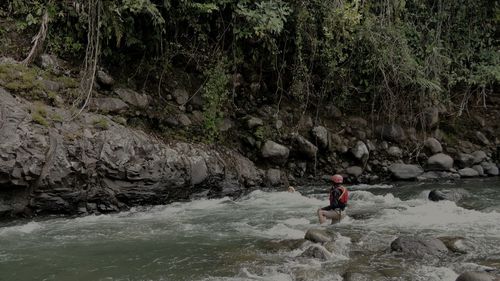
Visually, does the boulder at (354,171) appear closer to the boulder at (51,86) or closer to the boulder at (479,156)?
the boulder at (479,156)

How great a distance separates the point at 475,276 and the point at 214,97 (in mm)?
6681

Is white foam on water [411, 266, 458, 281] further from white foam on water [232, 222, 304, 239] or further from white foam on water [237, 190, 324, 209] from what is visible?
white foam on water [237, 190, 324, 209]

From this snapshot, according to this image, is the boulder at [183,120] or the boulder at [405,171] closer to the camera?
the boulder at [183,120]

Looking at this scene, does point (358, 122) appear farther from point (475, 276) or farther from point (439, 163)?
point (475, 276)

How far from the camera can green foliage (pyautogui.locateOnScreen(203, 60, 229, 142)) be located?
33.9ft

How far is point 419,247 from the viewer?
6.15 metres

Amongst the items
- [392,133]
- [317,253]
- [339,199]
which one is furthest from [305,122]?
[317,253]

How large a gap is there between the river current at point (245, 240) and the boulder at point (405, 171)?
202cm

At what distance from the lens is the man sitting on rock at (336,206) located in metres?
7.94

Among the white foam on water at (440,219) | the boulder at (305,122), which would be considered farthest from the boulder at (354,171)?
the white foam on water at (440,219)

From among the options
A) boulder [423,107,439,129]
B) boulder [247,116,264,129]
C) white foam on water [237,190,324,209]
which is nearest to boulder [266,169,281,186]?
white foam on water [237,190,324,209]

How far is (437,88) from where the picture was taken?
39.9 feet

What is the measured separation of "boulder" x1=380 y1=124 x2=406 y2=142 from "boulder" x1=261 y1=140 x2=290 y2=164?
299 centimetres

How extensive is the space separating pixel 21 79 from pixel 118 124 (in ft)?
5.66
